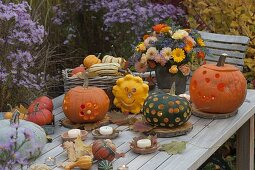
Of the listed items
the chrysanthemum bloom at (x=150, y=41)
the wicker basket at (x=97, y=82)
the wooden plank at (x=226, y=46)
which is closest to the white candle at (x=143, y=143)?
the wicker basket at (x=97, y=82)

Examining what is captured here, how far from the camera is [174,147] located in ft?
9.07

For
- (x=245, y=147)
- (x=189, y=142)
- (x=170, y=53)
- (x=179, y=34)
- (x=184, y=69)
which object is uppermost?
(x=179, y=34)

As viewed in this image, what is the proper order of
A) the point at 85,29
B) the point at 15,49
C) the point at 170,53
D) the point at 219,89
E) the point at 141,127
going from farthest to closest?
the point at 85,29
the point at 15,49
the point at 170,53
the point at 219,89
the point at 141,127

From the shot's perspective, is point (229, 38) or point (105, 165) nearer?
point (105, 165)

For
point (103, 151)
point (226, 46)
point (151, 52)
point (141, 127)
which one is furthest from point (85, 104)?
point (226, 46)

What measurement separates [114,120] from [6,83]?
3.16 feet

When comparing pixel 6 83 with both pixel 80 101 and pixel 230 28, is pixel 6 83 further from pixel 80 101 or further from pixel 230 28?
pixel 230 28

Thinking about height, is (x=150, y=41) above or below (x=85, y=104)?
above

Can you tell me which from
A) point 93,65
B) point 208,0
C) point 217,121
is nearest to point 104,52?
point 208,0

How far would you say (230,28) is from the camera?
16.5ft

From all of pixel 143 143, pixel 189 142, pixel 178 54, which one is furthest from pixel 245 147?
pixel 143 143

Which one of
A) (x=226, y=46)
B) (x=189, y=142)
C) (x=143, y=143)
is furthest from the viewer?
(x=226, y=46)

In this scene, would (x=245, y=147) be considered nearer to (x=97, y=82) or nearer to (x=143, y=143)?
(x=97, y=82)

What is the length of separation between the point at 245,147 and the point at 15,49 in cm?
167
